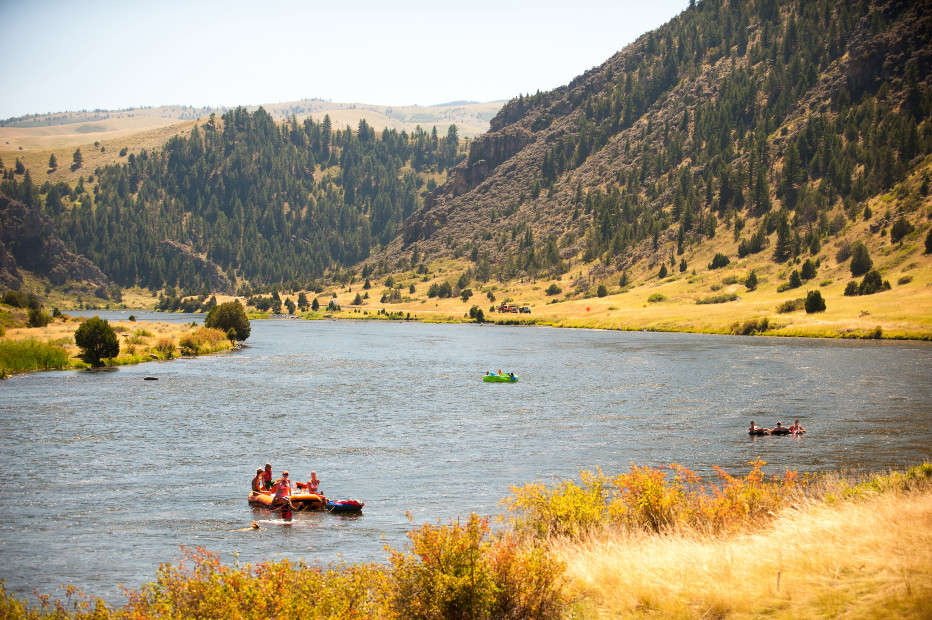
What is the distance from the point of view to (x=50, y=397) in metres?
73.8

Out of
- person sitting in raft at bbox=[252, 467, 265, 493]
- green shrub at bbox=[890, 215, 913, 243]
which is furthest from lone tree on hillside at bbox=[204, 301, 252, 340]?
green shrub at bbox=[890, 215, 913, 243]

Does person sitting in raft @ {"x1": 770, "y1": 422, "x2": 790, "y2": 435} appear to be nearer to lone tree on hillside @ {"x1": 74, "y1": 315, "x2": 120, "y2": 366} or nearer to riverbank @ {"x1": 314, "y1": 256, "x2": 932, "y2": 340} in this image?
Result: riverbank @ {"x1": 314, "y1": 256, "x2": 932, "y2": 340}

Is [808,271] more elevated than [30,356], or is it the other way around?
[808,271]

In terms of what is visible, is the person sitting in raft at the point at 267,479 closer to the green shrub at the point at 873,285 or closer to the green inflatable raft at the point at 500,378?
the green inflatable raft at the point at 500,378

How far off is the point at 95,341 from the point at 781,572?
319 ft

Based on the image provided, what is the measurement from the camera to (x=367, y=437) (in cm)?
6000

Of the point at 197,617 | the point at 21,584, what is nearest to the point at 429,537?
the point at 197,617

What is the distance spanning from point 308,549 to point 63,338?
8827cm

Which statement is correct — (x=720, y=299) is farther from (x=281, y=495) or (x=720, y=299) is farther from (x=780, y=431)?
(x=281, y=495)

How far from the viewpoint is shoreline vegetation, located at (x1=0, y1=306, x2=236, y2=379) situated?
3671 inches

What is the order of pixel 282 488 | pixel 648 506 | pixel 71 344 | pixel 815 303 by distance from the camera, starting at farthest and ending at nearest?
pixel 815 303
pixel 71 344
pixel 282 488
pixel 648 506

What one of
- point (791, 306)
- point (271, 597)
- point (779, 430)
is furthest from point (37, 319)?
point (791, 306)

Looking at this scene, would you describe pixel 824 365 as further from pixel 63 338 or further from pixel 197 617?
pixel 63 338

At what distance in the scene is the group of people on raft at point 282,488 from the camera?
3941 centimetres
